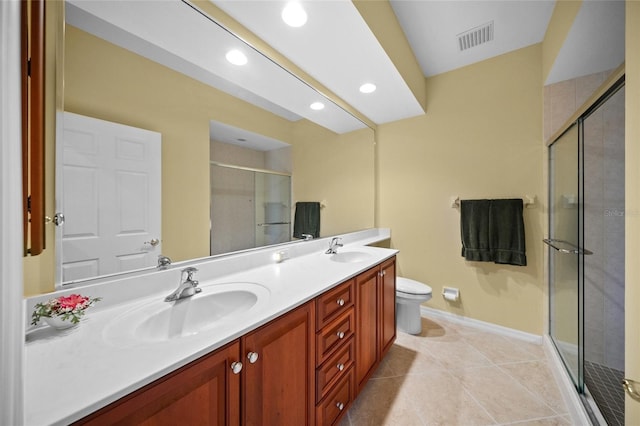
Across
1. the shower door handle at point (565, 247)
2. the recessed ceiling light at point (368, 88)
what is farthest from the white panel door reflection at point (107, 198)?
the shower door handle at point (565, 247)

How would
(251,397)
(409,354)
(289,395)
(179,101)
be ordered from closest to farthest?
(251,397), (289,395), (179,101), (409,354)

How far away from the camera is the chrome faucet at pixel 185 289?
971 millimetres

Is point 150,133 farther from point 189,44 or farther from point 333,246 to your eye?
point 333,246

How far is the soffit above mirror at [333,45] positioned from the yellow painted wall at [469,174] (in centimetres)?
51

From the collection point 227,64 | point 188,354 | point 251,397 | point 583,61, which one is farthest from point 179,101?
point 583,61

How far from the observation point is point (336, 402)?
1.20m

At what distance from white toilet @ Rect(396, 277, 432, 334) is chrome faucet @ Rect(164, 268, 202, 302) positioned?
1.71 meters

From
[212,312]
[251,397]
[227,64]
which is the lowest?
[251,397]

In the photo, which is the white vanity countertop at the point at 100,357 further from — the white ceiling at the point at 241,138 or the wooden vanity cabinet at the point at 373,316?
the white ceiling at the point at 241,138

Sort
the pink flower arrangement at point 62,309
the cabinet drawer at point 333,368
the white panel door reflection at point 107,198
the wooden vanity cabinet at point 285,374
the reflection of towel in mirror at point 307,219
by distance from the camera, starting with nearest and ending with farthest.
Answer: the wooden vanity cabinet at point 285,374 < the pink flower arrangement at point 62,309 < the white panel door reflection at point 107,198 < the cabinet drawer at point 333,368 < the reflection of towel in mirror at point 307,219

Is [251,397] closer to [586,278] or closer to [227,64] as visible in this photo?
[227,64]

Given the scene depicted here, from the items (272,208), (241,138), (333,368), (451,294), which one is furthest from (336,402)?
(451,294)

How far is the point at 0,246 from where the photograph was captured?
0.25m

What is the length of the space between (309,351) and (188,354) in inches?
21.6
